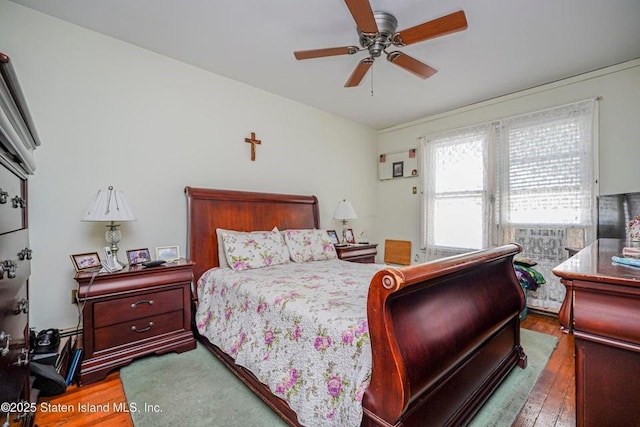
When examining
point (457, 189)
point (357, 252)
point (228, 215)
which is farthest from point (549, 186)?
point (228, 215)

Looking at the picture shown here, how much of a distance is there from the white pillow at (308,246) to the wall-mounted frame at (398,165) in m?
2.03

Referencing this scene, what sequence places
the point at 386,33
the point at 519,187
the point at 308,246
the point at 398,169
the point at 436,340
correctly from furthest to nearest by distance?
1. the point at 398,169
2. the point at 519,187
3. the point at 308,246
4. the point at 386,33
5. the point at 436,340

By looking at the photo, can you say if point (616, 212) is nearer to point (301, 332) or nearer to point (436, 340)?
point (436, 340)

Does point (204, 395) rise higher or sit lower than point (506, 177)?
lower

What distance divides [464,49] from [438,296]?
237 cm

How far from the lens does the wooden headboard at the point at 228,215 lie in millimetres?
2799

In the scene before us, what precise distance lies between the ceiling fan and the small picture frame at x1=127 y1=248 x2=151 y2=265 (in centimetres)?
210

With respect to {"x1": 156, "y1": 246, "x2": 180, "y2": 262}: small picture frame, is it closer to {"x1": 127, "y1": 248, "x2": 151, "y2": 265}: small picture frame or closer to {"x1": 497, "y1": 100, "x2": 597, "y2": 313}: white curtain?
{"x1": 127, "y1": 248, "x2": 151, "y2": 265}: small picture frame

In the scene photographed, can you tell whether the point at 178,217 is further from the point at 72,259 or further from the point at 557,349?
the point at 557,349

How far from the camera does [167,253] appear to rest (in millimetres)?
2639

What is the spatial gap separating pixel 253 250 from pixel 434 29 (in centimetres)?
225

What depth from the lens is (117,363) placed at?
6.72 ft

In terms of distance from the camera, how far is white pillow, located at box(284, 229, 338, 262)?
10.1 feet

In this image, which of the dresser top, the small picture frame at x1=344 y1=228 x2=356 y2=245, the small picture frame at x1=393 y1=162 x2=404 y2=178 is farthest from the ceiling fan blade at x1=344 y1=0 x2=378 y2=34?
the small picture frame at x1=393 y1=162 x2=404 y2=178
